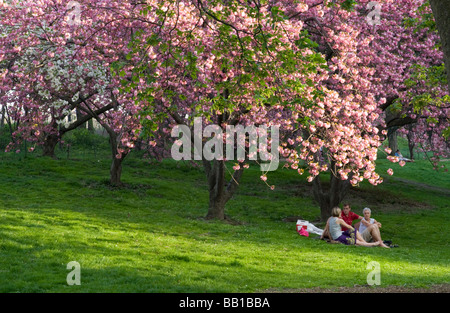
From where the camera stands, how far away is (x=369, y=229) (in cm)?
1742

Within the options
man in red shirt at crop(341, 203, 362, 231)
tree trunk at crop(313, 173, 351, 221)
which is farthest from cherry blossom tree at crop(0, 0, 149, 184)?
tree trunk at crop(313, 173, 351, 221)

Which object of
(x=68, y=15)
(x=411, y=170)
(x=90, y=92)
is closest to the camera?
(x=68, y=15)

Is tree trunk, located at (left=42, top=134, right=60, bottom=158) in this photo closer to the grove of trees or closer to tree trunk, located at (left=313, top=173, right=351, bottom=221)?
the grove of trees

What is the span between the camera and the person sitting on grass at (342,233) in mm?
17202

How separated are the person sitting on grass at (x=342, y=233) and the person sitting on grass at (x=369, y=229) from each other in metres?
0.23

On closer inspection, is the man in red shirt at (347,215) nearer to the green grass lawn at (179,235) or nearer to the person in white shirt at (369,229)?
the person in white shirt at (369,229)

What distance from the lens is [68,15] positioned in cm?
2033

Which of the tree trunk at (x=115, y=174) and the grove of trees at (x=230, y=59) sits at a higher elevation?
the grove of trees at (x=230, y=59)

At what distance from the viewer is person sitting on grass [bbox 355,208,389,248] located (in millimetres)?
17281

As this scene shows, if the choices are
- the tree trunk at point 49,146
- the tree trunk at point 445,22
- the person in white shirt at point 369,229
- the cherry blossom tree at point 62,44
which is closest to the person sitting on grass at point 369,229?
the person in white shirt at point 369,229
